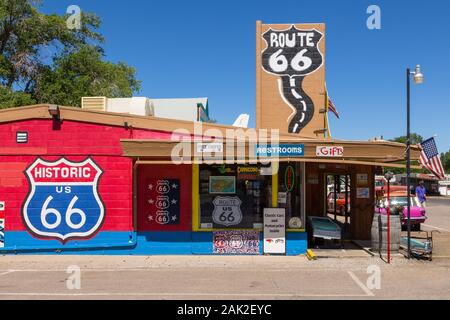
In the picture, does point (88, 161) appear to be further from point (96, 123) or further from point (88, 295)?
point (88, 295)

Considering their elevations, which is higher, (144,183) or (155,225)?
(144,183)

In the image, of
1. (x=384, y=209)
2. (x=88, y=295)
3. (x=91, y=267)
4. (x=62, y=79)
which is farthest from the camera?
(x=62, y=79)

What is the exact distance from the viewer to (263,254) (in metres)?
12.7

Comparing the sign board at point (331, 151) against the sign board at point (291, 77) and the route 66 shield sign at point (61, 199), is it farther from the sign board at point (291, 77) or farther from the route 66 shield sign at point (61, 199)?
the route 66 shield sign at point (61, 199)

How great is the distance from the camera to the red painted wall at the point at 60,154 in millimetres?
12859

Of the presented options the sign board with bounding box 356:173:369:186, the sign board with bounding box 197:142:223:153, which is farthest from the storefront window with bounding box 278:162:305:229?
the sign board with bounding box 356:173:369:186

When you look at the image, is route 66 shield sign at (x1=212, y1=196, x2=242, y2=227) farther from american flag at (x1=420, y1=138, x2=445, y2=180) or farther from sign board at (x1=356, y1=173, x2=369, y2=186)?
american flag at (x1=420, y1=138, x2=445, y2=180)

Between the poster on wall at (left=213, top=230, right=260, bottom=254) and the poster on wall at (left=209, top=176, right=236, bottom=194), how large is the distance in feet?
3.71

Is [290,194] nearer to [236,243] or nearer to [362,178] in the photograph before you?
[236,243]

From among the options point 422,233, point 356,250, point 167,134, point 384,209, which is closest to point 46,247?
point 167,134

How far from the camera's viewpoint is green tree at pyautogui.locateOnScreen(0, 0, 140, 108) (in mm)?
31406

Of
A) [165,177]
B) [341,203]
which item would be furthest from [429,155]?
[341,203]

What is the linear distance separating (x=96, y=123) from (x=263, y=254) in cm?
587

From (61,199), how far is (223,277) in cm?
551
